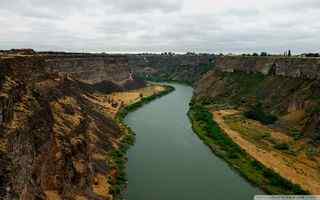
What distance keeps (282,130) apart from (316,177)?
16.4m

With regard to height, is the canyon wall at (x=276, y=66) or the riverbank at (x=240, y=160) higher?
the canyon wall at (x=276, y=66)

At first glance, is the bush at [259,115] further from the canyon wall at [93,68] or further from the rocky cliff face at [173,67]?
the rocky cliff face at [173,67]

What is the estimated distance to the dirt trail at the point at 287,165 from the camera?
3074 cm

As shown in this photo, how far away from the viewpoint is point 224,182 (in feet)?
104

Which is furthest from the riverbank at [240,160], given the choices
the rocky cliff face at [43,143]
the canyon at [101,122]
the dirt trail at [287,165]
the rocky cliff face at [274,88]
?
the rocky cliff face at [43,143]

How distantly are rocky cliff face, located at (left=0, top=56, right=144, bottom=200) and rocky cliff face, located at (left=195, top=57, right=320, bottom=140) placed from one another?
2335 cm

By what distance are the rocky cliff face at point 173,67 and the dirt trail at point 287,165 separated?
305 feet

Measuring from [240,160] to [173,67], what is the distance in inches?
4842

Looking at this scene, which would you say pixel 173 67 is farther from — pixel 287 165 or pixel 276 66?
pixel 287 165

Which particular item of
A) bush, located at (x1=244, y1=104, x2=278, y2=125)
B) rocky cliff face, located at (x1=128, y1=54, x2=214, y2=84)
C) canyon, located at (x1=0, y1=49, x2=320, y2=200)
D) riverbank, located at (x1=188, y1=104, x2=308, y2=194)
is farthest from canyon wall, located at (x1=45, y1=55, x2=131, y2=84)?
rocky cliff face, located at (x1=128, y1=54, x2=214, y2=84)

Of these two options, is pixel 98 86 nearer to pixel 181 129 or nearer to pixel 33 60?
pixel 181 129

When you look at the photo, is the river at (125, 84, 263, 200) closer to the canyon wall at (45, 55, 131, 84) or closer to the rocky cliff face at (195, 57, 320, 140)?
the rocky cliff face at (195, 57, 320, 140)

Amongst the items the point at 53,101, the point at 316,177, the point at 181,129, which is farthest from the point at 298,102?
the point at 53,101

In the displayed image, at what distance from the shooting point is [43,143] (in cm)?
2288
